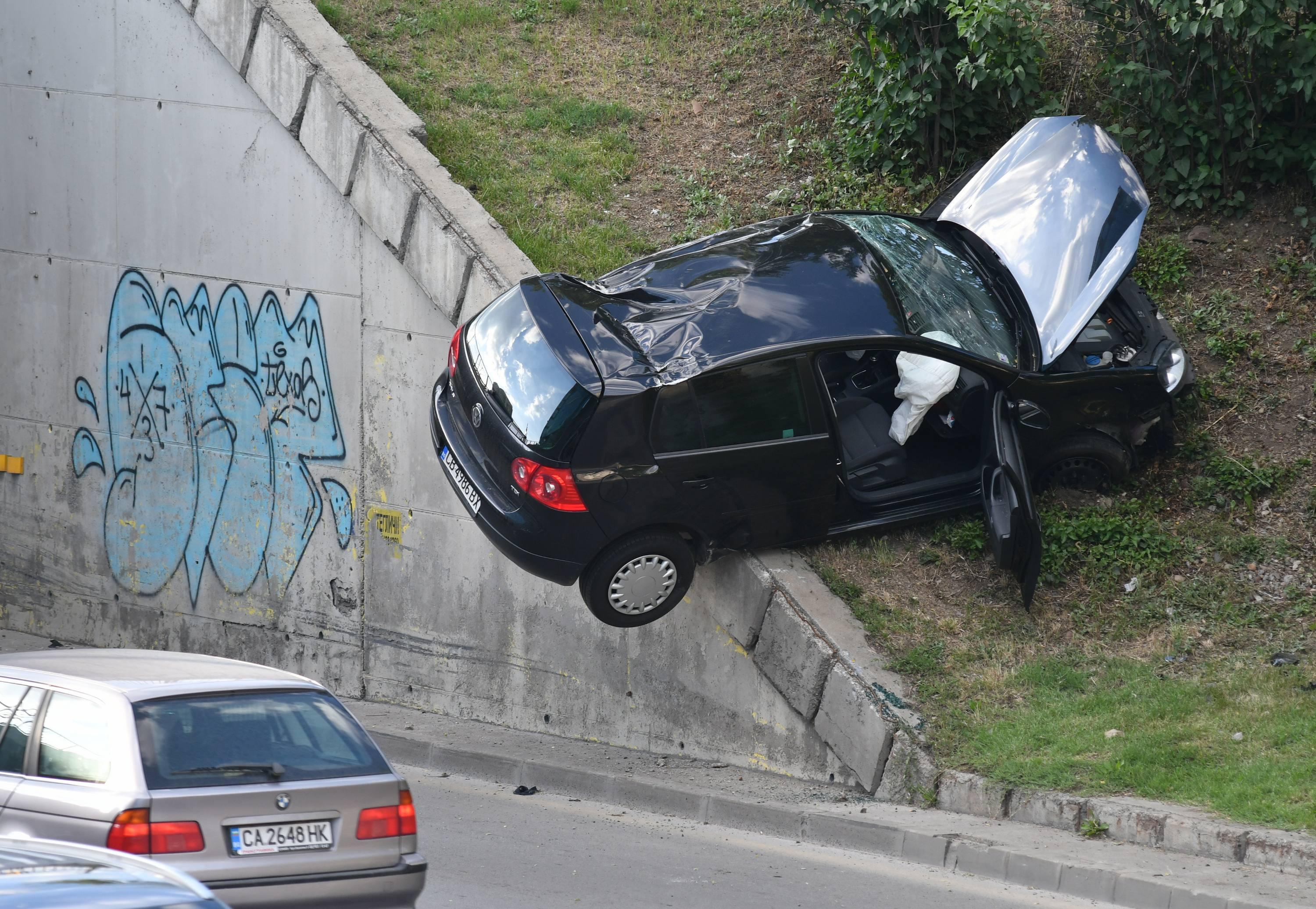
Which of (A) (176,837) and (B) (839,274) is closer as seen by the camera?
(A) (176,837)

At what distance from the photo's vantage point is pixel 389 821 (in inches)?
201

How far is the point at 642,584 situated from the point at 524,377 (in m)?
1.42

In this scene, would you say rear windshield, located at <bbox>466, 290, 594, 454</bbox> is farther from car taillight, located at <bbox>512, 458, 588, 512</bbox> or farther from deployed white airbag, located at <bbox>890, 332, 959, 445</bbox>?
deployed white airbag, located at <bbox>890, 332, 959, 445</bbox>

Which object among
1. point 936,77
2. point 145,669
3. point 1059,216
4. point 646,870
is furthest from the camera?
point 936,77

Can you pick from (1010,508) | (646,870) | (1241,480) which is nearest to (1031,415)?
(1010,508)

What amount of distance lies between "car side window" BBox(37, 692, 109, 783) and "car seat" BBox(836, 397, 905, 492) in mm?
4833

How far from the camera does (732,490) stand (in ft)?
25.6

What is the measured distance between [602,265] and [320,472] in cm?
304

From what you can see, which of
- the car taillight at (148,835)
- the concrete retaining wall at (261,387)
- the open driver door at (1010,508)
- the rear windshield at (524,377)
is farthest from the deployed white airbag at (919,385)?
the car taillight at (148,835)

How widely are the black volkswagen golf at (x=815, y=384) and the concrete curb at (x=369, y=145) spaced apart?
2057 mm

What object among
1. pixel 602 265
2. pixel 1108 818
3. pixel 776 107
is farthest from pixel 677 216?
pixel 1108 818

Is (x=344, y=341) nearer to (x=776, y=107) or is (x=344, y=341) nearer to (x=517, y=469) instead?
(x=517, y=469)

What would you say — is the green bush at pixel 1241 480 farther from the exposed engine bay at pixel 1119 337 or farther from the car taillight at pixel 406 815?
the car taillight at pixel 406 815

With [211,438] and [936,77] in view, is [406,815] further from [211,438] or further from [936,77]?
[936,77]
